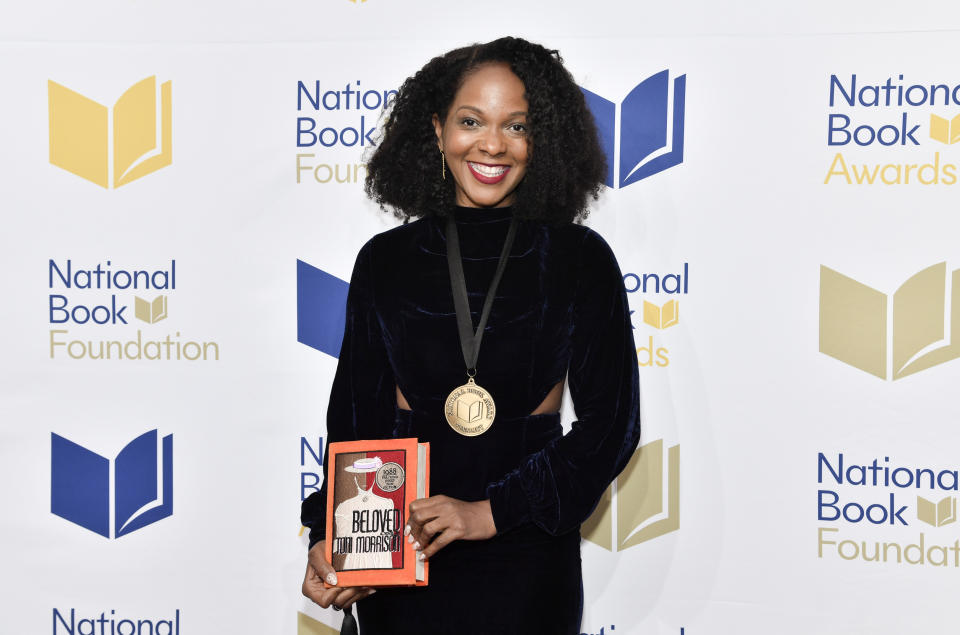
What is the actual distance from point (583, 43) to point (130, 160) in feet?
4.27

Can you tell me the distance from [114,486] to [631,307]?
156cm

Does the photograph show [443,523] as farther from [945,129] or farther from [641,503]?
[945,129]

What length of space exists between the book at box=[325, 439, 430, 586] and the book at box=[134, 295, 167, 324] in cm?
104

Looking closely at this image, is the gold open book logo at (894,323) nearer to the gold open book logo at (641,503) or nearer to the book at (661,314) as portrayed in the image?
the book at (661,314)

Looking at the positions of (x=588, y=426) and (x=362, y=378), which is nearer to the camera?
(x=588, y=426)

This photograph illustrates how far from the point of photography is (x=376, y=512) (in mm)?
1492

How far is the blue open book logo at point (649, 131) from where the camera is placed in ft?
6.93

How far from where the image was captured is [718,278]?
2125mm

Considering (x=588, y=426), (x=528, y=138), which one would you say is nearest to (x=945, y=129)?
(x=528, y=138)

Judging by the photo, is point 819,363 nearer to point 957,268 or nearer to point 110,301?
point 957,268

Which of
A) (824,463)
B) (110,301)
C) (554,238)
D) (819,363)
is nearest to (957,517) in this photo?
(824,463)

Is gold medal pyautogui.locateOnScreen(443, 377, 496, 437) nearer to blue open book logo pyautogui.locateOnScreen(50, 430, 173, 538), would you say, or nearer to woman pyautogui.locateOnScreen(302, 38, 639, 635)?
woman pyautogui.locateOnScreen(302, 38, 639, 635)

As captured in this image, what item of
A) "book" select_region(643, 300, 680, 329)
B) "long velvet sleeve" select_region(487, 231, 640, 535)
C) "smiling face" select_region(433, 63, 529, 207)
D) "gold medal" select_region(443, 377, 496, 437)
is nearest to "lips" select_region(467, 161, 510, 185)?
"smiling face" select_region(433, 63, 529, 207)

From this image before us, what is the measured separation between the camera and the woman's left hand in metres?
1.48
